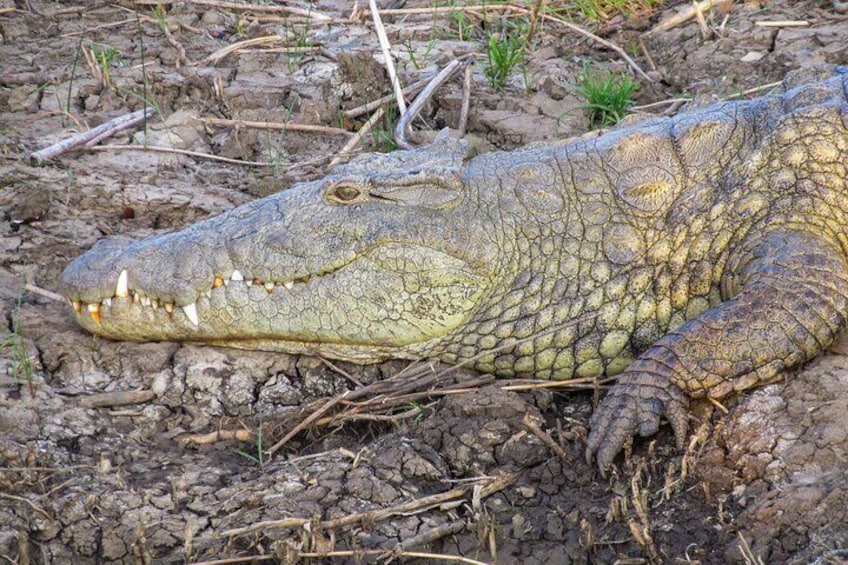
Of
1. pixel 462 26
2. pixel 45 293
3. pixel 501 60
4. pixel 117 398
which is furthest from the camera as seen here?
pixel 462 26

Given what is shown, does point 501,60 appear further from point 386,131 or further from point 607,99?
point 386,131

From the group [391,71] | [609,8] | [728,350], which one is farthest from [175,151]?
[728,350]

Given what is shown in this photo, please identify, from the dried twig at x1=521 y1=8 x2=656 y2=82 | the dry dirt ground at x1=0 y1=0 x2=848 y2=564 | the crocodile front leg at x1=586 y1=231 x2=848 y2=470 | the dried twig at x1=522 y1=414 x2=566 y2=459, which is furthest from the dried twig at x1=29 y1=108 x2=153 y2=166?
the crocodile front leg at x1=586 y1=231 x2=848 y2=470

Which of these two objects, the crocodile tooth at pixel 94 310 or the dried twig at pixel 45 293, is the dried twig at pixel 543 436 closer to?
the crocodile tooth at pixel 94 310

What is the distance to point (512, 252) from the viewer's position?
14.3 ft

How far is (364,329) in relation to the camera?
438 cm

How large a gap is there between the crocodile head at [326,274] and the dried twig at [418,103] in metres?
1.27

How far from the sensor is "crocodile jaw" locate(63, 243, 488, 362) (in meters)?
4.33

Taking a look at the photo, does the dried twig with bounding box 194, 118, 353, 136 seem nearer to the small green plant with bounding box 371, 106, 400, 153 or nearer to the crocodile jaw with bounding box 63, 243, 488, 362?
the small green plant with bounding box 371, 106, 400, 153

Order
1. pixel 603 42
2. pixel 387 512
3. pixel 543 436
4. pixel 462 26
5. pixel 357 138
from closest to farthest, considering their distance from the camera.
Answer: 1. pixel 387 512
2. pixel 543 436
3. pixel 357 138
4. pixel 603 42
5. pixel 462 26

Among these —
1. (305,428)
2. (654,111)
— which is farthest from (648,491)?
(654,111)

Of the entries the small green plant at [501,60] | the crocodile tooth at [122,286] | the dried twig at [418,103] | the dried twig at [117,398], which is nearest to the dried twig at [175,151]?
the dried twig at [418,103]

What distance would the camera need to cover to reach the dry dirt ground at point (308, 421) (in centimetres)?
347

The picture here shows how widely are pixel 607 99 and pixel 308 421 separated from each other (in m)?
2.77
